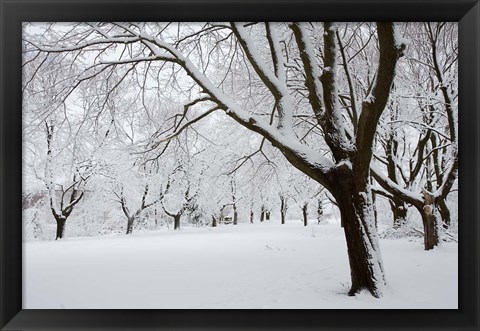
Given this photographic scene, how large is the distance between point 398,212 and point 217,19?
9.03ft

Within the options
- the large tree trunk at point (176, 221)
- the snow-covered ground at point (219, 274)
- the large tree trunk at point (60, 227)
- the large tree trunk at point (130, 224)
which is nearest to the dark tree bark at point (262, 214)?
the snow-covered ground at point (219, 274)

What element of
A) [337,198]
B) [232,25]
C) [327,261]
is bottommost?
[327,261]

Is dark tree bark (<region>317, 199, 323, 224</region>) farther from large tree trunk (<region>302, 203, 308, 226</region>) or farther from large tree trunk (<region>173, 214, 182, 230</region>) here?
large tree trunk (<region>173, 214, 182, 230</region>)

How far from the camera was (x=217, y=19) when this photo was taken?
2.21m

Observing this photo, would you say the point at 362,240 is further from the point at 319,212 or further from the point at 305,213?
the point at 305,213

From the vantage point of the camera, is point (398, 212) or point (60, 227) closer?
point (60, 227)

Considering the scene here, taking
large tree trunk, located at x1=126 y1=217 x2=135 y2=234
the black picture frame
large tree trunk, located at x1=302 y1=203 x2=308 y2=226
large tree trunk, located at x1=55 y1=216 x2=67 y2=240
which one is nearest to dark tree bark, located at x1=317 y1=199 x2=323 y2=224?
large tree trunk, located at x1=302 y1=203 x2=308 y2=226

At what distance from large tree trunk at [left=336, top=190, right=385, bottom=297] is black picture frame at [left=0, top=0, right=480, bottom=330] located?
0.21 m

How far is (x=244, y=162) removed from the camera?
10.2ft

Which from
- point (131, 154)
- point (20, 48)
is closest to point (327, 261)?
point (131, 154)

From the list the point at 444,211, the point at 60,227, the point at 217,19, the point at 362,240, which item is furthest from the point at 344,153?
the point at 60,227

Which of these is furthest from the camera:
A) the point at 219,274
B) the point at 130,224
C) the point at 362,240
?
the point at 130,224
